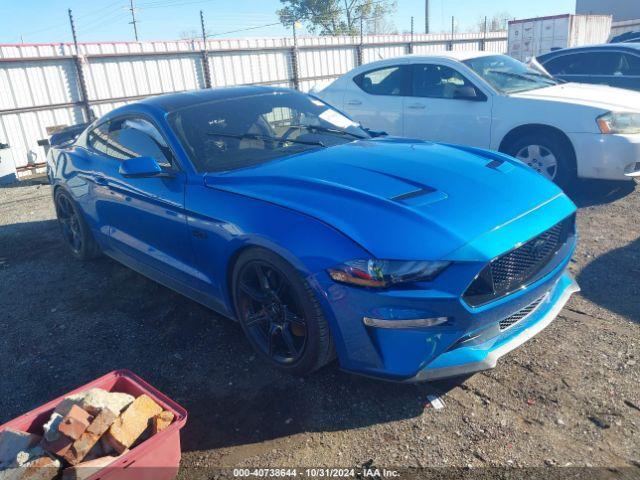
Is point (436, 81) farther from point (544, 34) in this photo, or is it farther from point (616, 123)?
point (544, 34)

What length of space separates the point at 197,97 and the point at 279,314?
1.98 metres

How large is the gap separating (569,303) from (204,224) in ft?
8.31

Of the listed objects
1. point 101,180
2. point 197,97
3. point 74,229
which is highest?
point 197,97

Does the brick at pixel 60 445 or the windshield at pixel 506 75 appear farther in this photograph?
the windshield at pixel 506 75

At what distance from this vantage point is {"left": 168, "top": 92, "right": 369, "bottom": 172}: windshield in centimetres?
354

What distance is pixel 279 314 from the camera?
2982 mm

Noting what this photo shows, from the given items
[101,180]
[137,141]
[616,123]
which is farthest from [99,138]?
[616,123]

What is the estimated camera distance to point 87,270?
5.06 meters

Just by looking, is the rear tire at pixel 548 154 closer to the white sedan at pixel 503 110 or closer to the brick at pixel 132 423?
the white sedan at pixel 503 110

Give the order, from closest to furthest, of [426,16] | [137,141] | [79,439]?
[79,439]
[137,141]
[426,16]

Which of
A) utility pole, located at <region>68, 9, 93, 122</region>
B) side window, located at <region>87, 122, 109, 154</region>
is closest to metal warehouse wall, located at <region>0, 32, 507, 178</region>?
utility pole, located at <region>68, 9, 93, 122</region>

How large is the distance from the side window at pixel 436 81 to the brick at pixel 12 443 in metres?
5.70

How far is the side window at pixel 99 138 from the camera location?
4523 millimetres

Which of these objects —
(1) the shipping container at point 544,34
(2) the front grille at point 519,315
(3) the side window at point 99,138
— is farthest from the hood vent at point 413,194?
(1) the shipping container at point 544,34
